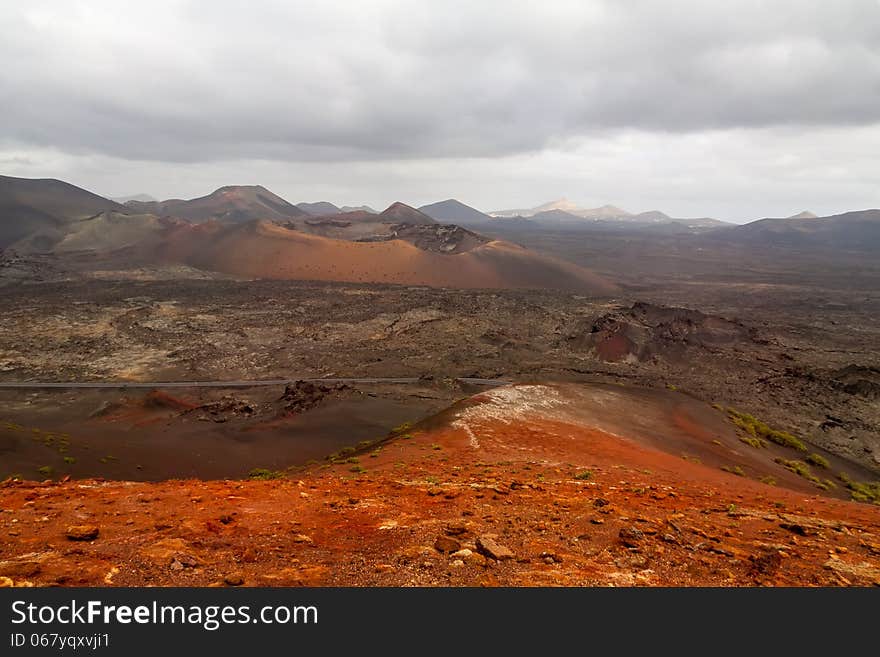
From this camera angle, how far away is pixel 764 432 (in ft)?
95.3

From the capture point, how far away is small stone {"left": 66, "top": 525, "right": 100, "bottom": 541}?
7922mm

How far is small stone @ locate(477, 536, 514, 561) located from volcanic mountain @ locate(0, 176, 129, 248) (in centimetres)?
16649

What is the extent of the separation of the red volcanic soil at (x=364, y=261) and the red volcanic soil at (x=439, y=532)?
300 feet

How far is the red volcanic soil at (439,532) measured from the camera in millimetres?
6973

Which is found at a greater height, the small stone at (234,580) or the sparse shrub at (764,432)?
the small stone at (234,580)

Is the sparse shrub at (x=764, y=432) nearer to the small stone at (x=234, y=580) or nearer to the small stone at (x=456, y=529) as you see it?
the small stone at (x=456, y=529)

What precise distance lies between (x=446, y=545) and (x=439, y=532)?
0.78 metres

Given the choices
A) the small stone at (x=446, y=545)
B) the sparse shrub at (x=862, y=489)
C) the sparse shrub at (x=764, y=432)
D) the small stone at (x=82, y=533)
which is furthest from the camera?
the sparse shrub at (x=764, y=432)

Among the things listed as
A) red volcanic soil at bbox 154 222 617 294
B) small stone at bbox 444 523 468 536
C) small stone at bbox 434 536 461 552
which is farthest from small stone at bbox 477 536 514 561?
red volcanic soil at bbox 154 222 617 294

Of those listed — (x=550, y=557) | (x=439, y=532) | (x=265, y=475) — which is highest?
(x=550, y=557)

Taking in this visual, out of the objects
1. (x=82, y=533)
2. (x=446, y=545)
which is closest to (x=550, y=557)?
(x=446, y=545)

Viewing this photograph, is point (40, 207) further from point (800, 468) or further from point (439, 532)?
point (800, 468)

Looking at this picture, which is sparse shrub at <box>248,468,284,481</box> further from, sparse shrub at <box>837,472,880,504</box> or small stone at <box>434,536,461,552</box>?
sparse shrub at <box>837,472,880,504</box>

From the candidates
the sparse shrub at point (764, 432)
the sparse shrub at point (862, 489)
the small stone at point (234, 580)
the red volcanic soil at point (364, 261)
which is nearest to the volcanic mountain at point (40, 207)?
the red volcanic soil at point (364, 261)
